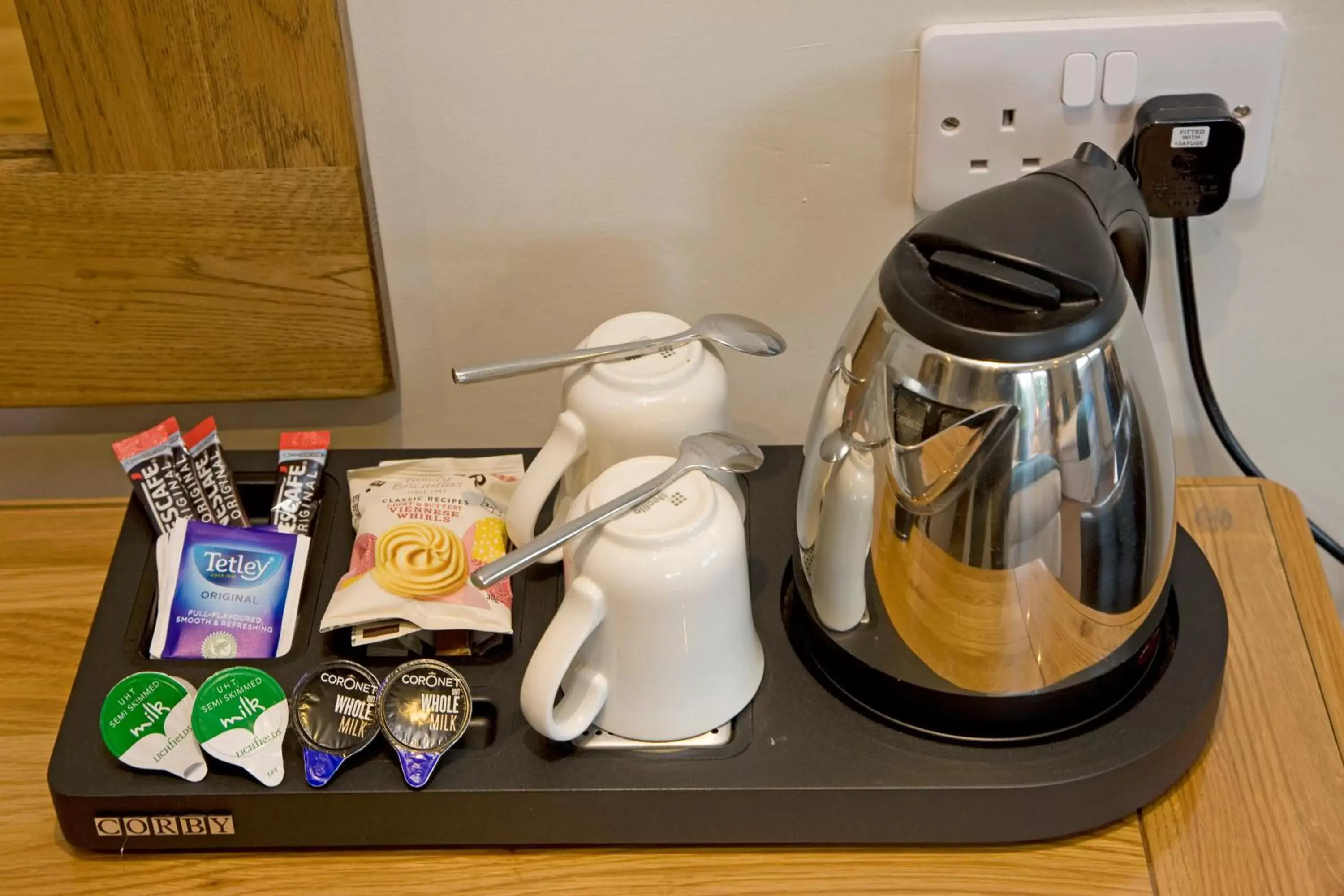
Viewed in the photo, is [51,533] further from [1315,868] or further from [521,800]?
[1315,868]

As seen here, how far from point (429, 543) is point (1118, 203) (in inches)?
14.7

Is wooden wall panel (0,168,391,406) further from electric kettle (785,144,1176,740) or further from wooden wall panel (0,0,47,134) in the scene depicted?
electric kettle (785,144,1176,740)

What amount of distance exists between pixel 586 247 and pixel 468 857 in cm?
35

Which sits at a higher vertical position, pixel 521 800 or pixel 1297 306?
pixel 1297 306

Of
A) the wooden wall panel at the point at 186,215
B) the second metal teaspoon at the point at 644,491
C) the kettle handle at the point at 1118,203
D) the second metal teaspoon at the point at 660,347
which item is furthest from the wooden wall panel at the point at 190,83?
the kettle handle at the point at 1118,203

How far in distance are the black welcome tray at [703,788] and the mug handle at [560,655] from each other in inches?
1.2

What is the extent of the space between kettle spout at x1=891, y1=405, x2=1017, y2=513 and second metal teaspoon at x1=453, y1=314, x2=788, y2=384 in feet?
0.51

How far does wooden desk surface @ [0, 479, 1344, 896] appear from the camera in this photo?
610mm

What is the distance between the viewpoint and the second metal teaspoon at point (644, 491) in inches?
23.4

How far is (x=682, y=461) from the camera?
0.63 metres

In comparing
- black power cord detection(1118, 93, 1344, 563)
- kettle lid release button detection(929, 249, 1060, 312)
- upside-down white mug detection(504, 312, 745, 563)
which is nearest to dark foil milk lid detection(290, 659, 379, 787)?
upside-down white mug detection(504, 312, 745, 563)

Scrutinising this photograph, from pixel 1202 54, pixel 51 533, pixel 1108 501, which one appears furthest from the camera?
pixel 51 533

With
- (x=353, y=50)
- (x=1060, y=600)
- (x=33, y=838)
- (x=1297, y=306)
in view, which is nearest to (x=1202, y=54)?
(x=1297, y=306)

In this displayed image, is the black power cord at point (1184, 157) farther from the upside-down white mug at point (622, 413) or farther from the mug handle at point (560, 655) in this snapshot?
the mug handle at point (560, 655)
